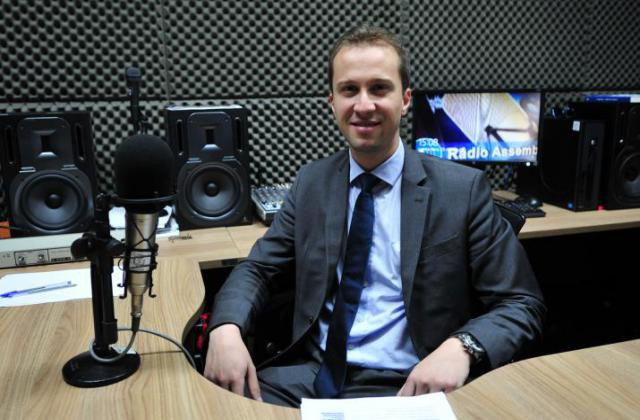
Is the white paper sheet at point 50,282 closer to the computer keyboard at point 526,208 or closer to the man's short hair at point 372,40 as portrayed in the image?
the man's short hair at point 372,40

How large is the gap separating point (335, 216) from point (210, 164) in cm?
69

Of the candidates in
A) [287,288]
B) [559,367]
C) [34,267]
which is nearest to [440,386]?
[559,367]

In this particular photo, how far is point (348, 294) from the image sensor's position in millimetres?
1386

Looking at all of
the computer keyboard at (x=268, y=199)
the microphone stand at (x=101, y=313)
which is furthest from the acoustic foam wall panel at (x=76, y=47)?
the microphone stand at (x=101, y=313)

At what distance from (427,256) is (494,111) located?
4.01 feet

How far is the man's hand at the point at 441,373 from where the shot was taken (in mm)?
1106

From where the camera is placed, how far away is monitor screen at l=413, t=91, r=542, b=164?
2.32 m

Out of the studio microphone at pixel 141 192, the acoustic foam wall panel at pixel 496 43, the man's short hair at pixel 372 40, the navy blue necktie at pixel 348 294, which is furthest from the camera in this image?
the acoustic foam wall panel at pixel 496 43

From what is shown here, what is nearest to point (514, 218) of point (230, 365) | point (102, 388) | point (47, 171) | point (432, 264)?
point (432, 264)

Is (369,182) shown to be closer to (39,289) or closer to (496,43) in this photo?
(39,289)

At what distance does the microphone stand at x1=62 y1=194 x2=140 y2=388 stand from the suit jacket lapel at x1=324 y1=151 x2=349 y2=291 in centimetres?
56

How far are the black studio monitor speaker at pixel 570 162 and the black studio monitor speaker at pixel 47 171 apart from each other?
1.88 meters

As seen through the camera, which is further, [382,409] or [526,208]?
[526,208]

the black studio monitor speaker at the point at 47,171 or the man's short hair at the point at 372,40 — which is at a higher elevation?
the man's short hair at the point at 372,40
